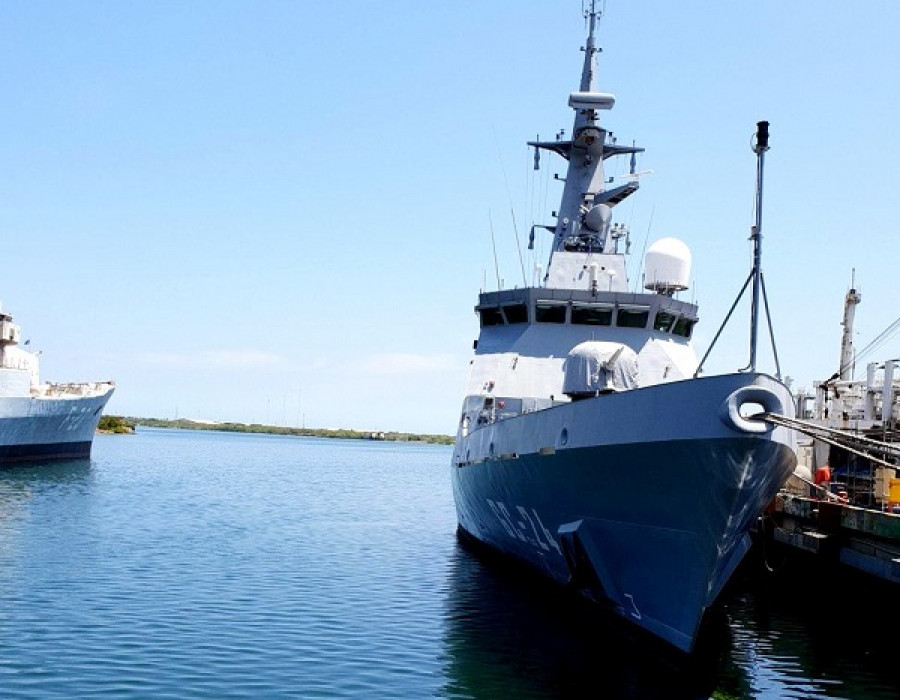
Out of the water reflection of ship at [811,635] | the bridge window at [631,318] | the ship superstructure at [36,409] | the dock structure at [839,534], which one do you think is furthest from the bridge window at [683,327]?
the ship superstructure at [36,409]

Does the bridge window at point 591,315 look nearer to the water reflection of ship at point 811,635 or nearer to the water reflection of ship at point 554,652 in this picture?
the water reflection of ship at point 554,652

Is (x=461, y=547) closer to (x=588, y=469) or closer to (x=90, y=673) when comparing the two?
(x=588, y=469)

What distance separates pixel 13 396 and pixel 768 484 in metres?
47.6

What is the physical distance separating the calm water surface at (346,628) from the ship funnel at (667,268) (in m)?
7.57

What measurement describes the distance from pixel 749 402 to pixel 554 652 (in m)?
5.48

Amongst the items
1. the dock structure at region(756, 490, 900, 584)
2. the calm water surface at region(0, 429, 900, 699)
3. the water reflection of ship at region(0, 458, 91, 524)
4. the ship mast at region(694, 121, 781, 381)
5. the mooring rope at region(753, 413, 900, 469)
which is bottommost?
the water reflection of ship at region(0, 458, 91, 524)

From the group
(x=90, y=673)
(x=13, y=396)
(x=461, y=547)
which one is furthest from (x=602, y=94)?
(x=13, y=396)

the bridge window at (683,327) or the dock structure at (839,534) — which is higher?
the bridge window at (683,327)

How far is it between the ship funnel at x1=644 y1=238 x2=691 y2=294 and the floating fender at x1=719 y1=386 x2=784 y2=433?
1157 centimetres

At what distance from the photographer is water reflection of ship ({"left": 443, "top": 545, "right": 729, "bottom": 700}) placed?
40.4 ft

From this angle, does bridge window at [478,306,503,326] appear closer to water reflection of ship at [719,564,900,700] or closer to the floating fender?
water reflection of ship at [719,564,900,700]

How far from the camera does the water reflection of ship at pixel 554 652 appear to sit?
12320 millimetres

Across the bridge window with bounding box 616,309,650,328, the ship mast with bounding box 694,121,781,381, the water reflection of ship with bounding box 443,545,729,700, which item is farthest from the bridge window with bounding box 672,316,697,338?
the ship mast with bounding box 694,121,781,381

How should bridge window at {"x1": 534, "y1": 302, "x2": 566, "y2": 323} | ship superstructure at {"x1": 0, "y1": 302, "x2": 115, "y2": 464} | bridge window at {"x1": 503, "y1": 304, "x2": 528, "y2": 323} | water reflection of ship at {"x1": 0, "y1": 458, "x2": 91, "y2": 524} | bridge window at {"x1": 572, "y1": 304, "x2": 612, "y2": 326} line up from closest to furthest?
1. bridge window at {"x1": 572, "y1": 304, "x2": 612, "y2": 326}
2. bridge window at {"x1": 534, "y1": 302, "x2": 566, "y2": 323}
3. bridge window at {"x1": 503, "y1": 304, "x2": 528, "y2": 323}
4. water reflection of ship at {"x1": 0, "y1": 458, "x2": 91, "y2": 524}
5. ship superstructure at {"x1": 0, "y1": 302, "x2": 115, "y2": 464}
